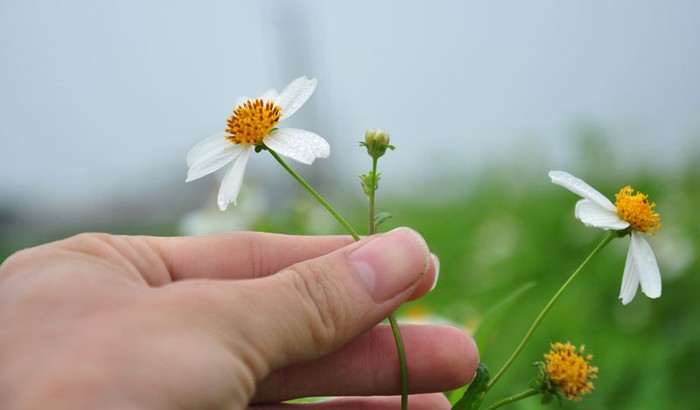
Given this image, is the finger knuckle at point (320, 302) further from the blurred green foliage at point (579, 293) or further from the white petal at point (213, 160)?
the blurred green foliage at point (579, 293)

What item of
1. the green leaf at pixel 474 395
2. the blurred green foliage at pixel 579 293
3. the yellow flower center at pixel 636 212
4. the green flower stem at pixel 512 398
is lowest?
the blurred green foliage at pixel 579 293

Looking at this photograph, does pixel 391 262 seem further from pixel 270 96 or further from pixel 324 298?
pixel 270 96

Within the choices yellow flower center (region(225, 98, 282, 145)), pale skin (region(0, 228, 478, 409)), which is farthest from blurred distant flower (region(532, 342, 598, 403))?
yellow flower center (region(225, 98, 282, 145))

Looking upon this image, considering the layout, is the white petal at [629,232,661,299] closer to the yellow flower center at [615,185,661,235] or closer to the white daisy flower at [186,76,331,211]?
the yellow flower center at [615,185,661,235]

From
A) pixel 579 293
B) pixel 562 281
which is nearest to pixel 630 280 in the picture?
pixel 579 293

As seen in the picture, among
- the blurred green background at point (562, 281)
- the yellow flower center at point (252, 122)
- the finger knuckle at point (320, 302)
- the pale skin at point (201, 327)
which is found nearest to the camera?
the pale skin at point (201, 327)

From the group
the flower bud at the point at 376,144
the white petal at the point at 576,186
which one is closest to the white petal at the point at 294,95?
the flower bud at the point at 376,144
